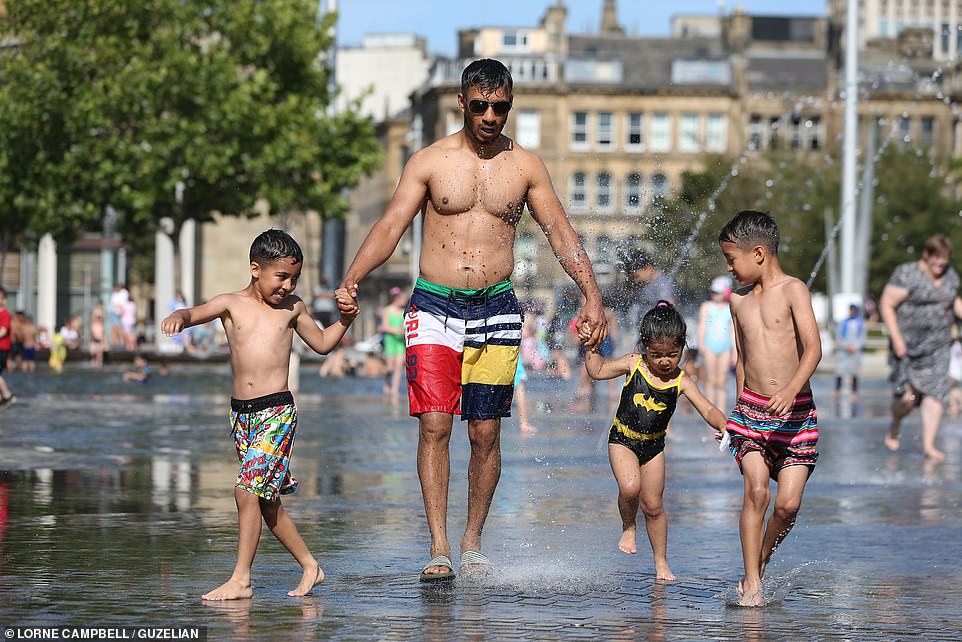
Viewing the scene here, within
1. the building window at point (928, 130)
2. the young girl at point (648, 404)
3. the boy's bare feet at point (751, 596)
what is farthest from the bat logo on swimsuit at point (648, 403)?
the building window at point (928, 130)

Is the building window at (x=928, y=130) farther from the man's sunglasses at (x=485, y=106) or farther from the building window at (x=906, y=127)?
the man's sunglasses at (x=485, y=106)

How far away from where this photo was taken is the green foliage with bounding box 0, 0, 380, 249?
4272 centimetres

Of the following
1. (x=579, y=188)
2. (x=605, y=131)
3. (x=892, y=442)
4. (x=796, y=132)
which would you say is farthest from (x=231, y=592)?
(x=796, y=132)

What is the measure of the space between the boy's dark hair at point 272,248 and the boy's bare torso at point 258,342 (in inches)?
6.9

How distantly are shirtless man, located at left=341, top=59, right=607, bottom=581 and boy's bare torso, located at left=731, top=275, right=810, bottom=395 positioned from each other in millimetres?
611

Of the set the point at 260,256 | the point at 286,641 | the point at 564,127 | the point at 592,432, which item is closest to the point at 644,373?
the point at 260,256

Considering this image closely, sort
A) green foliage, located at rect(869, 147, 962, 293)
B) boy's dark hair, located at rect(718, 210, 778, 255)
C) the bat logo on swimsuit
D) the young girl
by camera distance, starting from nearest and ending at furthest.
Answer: boy's dark hair, located at rect(718, 210, 778, 255)
the young girl
the bat logo on swimsuit
green foliage, located at rect(869, 147, 962, 293)

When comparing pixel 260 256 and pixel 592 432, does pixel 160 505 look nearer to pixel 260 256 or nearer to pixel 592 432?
pixel 260 256

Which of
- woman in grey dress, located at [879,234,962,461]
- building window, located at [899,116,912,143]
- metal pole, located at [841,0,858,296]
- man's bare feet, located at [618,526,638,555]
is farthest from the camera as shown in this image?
building window, located at [899,116,912,143]

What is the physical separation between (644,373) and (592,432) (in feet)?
33.2

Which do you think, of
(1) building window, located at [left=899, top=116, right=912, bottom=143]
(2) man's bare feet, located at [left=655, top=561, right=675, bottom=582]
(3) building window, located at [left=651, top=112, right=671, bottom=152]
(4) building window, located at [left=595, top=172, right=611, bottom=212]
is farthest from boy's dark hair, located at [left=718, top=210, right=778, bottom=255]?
(1) building window, located at [left=899, top=116, right=912, bottom=143]

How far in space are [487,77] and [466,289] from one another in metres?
0.87

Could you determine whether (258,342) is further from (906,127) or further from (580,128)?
(906,127)

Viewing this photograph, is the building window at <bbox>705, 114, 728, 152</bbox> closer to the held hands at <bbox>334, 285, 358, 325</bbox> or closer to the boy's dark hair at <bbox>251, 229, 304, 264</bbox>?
the held hands at <bbox>334, 285, 358, 325</bbox>
